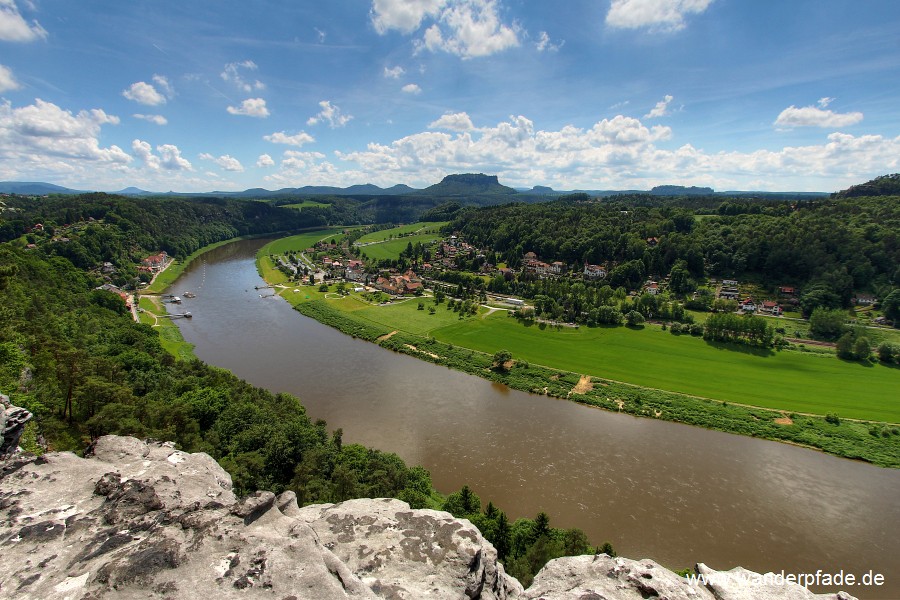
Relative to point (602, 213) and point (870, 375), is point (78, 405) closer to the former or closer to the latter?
point (870, 375)

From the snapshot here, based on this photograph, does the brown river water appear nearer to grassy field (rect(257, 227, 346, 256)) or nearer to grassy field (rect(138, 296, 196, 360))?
grassy field (rect(138, 296, 196, 360))

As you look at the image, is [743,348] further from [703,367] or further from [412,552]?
[412,552]

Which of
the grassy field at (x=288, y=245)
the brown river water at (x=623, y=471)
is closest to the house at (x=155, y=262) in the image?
the grassy field at (x=288, y=245)

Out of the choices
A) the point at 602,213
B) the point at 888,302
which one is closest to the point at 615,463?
the point at 888,302

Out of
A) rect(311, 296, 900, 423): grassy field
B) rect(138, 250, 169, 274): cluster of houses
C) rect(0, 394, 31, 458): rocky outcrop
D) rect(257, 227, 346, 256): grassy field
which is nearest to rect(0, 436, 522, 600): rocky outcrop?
rect(0, 394, 31, 458): rocky outcrop

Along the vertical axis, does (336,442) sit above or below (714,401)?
above

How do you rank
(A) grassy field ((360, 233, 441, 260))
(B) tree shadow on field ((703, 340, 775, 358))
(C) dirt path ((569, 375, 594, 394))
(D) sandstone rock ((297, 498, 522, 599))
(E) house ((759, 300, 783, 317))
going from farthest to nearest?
(A) grassy field ((360, 233, 441, 260))
(E) house ((759, 300, 783, 317))
(B) tree shadow on field ((703, 340, 775, 358))
(C) dirt path ((569, 375, 594, 394))
(D) sandstone rock ((297, 498, 522, 599))
